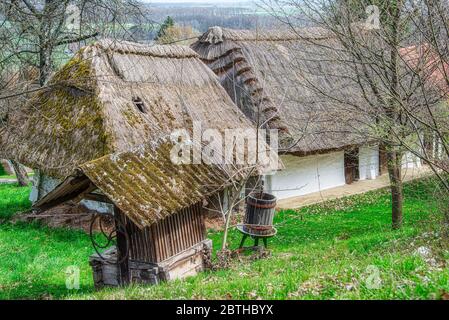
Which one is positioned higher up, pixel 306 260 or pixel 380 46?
pixel 380 46

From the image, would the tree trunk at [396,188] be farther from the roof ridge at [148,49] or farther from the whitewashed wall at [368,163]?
the roof ridge at [148,49]

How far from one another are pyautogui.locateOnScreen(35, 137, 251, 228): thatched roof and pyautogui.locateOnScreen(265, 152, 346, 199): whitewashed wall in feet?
23.7

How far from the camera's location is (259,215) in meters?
10.6

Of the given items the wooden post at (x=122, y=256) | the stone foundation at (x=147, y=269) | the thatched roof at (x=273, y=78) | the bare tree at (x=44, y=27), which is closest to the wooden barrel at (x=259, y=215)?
the stone foundation at (x=147, y=269)

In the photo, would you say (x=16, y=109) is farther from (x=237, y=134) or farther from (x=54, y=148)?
(x=237, y=134)

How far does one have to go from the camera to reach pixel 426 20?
8188mm

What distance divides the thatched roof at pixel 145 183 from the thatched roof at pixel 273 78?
7.07 m

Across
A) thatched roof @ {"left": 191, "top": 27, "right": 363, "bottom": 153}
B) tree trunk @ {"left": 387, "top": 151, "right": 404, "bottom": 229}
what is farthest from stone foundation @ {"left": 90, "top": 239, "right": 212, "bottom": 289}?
thatched roof @ {"left": 191, "top": 27, "right": 363, "bottom": 153}

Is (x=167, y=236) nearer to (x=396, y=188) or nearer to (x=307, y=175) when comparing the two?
(x=396, y=188)

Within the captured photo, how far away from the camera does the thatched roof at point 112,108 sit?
41.9 feet

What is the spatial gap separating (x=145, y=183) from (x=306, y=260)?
3200 mm

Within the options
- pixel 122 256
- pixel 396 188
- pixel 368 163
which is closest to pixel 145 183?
pixel 122 256

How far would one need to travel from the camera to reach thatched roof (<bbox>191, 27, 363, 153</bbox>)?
16375mm
